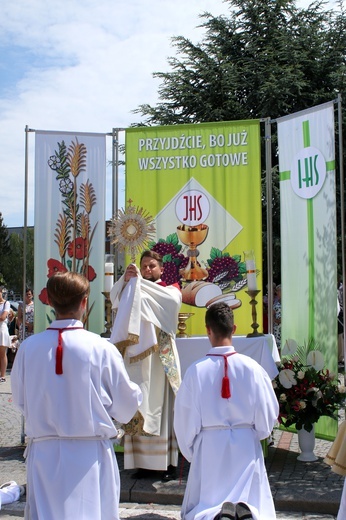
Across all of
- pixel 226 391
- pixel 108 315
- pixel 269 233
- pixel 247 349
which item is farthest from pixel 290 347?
pixel 226 391

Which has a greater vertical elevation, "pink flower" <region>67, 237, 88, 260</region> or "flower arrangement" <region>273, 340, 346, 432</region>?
"pink flower" <region>67, 237, 88, 260</region>

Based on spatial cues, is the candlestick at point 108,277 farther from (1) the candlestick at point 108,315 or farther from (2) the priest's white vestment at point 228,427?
(2) the priest's white vestment at point 228,427

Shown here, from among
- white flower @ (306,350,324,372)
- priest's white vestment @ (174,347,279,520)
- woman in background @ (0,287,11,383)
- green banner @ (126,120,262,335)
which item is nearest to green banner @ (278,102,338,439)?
white flower @ (306,350,324,372)

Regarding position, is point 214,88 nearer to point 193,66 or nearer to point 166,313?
point 193,66

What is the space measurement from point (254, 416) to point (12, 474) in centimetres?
291

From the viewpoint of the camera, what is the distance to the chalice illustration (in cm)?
740

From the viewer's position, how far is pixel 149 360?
230 inches

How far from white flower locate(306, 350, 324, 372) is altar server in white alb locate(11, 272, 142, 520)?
3363 mm

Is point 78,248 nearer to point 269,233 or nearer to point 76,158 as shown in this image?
point 76,158

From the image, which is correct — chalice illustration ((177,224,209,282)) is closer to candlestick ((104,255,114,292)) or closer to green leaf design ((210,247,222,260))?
green leaf design ((210,247,222,260))

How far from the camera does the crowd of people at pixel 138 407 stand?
327 centimetres

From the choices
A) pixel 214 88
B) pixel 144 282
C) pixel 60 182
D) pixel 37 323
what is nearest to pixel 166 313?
pixel 144 282

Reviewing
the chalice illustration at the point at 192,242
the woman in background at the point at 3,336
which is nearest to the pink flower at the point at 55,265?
the chalice illustration at the point at 192,242

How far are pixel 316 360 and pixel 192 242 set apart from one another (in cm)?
195
